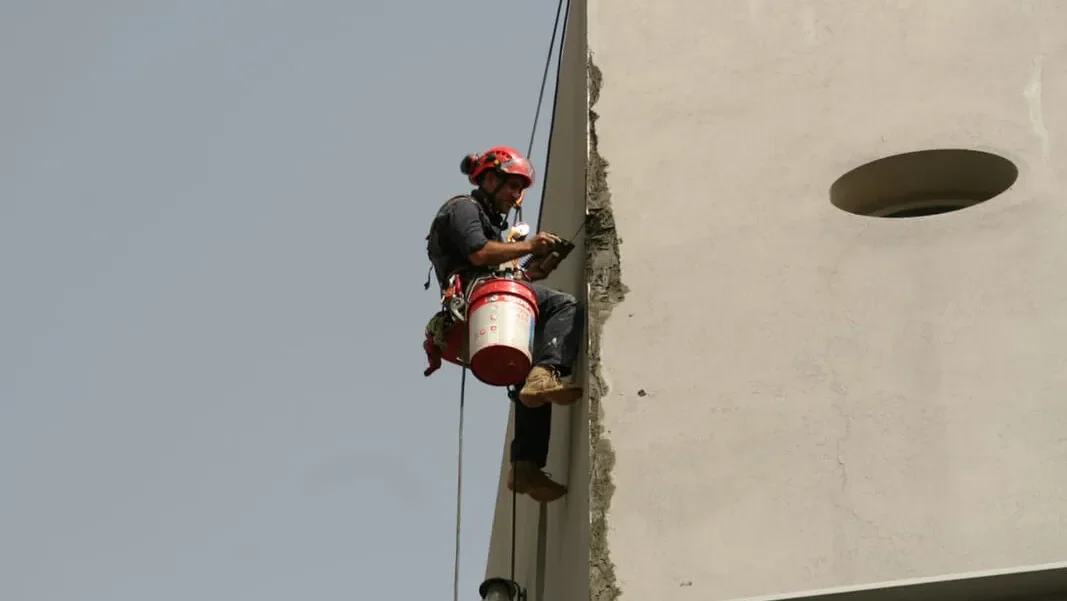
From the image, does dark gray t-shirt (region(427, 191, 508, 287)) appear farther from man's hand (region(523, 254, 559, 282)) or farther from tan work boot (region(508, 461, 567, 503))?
tan work boot (region(508, 461, 567, 503))

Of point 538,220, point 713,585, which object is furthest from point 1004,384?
point 538,220

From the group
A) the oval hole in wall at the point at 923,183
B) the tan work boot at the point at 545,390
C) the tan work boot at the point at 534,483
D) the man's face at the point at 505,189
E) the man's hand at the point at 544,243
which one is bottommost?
the tan work boot at the point at 534,483

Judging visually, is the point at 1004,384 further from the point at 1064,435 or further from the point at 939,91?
the point at 939,91

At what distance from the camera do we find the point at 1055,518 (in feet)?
23.4

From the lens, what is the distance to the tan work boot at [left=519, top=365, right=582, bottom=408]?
8422 millimetres

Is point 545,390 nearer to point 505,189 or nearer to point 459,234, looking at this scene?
point 459,234

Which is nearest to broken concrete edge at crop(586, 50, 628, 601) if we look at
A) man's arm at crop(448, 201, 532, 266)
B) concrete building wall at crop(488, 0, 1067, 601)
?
concrete building wall at crop(488, 0, 1067, 601)

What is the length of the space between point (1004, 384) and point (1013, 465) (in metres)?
0.38

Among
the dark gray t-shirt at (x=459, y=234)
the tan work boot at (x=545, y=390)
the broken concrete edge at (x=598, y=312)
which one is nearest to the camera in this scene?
the broken concrete edge at (x=598, y=312)

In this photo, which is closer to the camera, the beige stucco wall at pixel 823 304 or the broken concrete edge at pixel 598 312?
the beige stucco wall at pixel 823 304

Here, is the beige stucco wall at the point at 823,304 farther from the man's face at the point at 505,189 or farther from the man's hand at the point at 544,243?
the man's face at the point at 505,189

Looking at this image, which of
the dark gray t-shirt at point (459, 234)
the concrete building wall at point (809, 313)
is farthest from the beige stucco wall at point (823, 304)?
the dark gray t-shirt at point (459, 234)

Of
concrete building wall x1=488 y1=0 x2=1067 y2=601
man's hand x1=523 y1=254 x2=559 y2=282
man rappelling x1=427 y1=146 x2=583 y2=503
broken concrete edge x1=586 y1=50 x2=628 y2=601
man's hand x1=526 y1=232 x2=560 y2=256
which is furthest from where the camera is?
man's hand x1=523 y1=254 x2=559 y2=282

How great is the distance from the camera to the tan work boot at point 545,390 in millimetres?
8422
